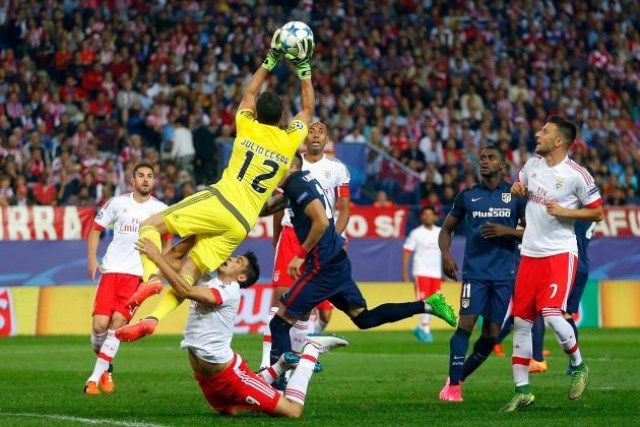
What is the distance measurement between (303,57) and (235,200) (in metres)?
1.66

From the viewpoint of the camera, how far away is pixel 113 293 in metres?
15.3

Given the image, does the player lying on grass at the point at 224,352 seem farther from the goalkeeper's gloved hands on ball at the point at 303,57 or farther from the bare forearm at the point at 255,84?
the goalkeeper's gloved hands on ball at the point at 303,57

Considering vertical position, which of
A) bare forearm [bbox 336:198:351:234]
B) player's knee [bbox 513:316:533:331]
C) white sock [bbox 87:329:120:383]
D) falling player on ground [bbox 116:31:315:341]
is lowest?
white sock [bbox 87:329:120:383]

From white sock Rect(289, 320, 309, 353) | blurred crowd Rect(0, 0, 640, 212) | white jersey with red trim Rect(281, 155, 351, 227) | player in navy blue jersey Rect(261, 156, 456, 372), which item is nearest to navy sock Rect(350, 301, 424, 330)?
player in navy blue jersey Rect(261, 156, 456, 372)


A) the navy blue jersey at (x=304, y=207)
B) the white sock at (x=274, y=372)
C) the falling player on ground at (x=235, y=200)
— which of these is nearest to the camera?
the falling player on ground at (x=235, y=200)

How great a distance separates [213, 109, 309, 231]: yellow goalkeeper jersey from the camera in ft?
39.2

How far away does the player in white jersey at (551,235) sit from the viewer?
12.5m

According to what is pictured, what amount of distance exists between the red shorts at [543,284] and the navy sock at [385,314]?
97 centimetres

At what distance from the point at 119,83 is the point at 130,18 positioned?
278 cm

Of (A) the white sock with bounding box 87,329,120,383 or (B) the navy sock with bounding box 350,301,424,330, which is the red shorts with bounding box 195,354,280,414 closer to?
(B) the navy sock with bounding box 350,301,424,330

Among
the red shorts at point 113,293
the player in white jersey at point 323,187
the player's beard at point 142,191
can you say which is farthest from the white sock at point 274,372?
the player's beard at point 142,191

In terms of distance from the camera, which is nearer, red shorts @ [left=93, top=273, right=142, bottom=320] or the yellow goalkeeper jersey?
the yellow goalkeeper jersey

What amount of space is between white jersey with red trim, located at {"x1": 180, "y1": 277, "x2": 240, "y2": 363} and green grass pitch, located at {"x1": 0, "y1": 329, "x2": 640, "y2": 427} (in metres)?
0.56

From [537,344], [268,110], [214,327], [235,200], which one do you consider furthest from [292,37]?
[537,344]
